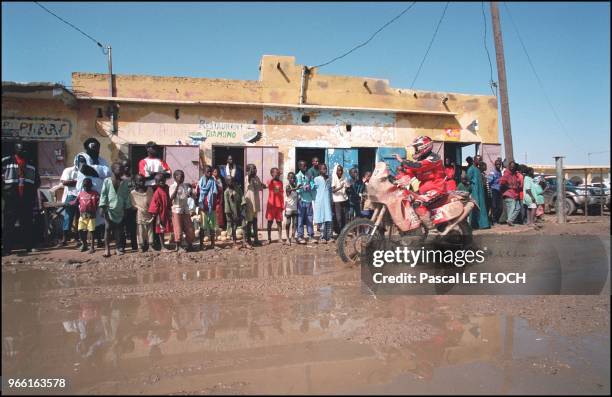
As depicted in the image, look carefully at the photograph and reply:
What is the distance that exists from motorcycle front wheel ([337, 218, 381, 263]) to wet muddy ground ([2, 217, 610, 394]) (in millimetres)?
580

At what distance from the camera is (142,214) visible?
7.26 meters

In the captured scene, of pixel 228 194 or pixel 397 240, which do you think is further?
pixel 228 194

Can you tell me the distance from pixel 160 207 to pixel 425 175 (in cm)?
446

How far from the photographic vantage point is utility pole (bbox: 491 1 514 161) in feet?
40.3

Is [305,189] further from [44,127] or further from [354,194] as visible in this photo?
[44,127]

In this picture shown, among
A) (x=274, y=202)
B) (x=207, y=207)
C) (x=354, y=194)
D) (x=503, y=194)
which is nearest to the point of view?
(x=207, y=207)

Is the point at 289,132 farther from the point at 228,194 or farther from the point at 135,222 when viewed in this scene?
the point at 135,222

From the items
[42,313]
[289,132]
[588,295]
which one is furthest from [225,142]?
[588,295]

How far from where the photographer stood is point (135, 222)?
296 inches

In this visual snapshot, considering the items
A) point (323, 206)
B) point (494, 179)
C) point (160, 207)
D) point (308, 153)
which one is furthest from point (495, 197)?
point (160, 207)

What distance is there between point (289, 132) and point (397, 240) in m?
6.60

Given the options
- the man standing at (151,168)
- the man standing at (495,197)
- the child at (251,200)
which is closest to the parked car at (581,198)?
the man standing at (495,197)

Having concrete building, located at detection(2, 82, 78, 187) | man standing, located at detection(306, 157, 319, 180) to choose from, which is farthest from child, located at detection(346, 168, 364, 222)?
concrete building, located at detection(2, 82, 78, 187)

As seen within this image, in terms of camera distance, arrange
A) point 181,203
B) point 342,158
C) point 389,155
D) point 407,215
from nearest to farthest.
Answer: point 407,215 < point 181,203 < point 342,158 < point 389,155
